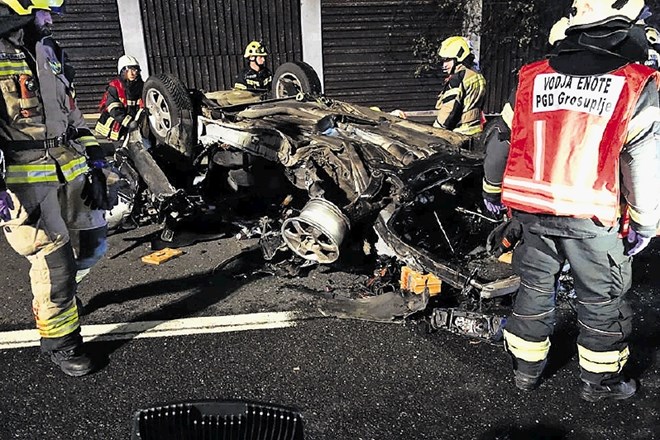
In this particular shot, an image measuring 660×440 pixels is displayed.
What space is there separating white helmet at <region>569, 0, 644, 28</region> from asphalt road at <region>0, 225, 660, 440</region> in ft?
5.99

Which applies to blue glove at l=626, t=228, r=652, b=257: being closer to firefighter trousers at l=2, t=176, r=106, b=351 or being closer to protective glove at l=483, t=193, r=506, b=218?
protective glove at l=483, t=193, r=506, b=218

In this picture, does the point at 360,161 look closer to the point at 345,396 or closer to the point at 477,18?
the point at 345,396

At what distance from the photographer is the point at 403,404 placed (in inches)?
112

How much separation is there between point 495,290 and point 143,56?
9.21 meters

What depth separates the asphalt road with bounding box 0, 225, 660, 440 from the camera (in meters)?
2.71

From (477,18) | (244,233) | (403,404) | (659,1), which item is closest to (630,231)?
(403,404)

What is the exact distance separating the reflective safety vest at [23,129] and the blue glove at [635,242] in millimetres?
2918

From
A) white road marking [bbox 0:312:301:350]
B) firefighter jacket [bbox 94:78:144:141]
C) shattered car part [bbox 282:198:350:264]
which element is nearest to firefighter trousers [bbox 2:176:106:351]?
white road marking [bbox 0:312:301:350]

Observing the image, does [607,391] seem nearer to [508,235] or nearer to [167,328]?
[508,235]

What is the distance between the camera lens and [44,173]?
9.77 ft

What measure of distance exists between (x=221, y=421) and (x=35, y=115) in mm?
2278

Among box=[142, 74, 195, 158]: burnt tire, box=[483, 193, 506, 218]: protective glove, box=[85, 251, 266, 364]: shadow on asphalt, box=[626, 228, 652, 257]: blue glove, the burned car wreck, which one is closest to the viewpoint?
box=[626, 228, 652, 257]: blue glove

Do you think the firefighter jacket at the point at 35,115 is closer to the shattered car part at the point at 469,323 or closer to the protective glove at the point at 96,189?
the protective glove at the point at 96,189

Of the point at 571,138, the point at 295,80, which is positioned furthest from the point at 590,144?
the point at 295,80
